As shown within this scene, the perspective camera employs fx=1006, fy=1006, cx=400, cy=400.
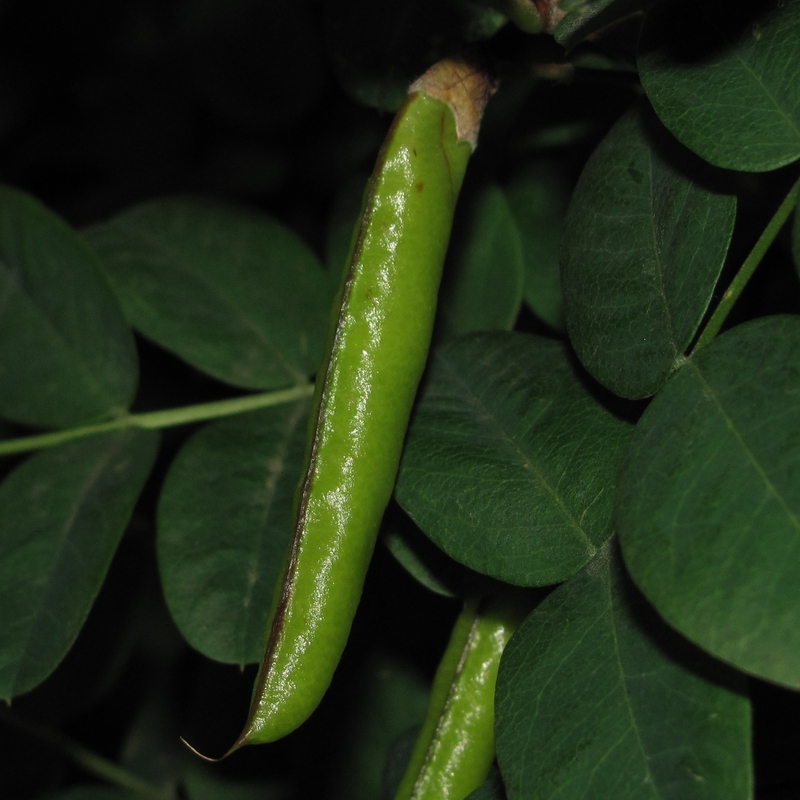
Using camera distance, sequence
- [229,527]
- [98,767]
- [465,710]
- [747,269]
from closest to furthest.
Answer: [747,269] → [465,710] → [229,527] → [98,767]

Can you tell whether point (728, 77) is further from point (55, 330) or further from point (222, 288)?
point (55, 330)

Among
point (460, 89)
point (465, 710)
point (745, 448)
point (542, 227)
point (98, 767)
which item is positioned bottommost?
point (98, 767)

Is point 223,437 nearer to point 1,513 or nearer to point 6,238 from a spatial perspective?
point 1,513

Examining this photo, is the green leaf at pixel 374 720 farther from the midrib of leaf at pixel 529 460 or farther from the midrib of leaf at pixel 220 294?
the midrib of leaf at pixel 529 460

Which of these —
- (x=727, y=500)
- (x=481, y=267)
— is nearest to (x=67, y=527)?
(x=481, y=267)

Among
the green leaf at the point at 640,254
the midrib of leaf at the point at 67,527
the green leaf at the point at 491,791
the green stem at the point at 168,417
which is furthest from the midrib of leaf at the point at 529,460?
the midrib of leaf at the point at 67,527

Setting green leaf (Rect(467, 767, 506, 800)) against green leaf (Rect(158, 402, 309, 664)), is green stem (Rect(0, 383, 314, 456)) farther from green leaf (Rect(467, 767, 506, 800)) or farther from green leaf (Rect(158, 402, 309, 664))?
green leaf (Rect(467, 767, 506, 800))

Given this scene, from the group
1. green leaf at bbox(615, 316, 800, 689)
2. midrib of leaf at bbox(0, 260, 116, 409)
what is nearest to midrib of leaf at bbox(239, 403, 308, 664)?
midrib of leaf at bbox(0, 260, 116, 409)
